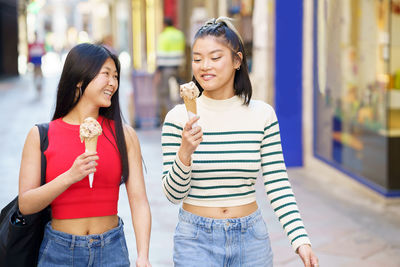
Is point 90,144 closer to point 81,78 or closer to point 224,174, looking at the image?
point 81,78

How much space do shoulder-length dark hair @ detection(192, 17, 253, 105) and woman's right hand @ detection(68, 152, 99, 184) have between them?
64cm

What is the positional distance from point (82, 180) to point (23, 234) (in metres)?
0.32

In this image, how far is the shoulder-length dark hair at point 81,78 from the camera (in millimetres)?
2785

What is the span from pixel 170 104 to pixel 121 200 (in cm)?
664

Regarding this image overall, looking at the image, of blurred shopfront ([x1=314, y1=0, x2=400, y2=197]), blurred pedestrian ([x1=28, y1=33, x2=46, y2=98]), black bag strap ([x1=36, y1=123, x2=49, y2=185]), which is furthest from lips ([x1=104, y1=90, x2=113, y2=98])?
blurred pedestrian ([x1=28, y1=33, x2=46, y2=98])

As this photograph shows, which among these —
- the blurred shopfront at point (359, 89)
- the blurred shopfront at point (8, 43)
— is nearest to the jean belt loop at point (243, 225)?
the blurred shopfront at point (359, 89)

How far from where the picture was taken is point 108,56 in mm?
2828

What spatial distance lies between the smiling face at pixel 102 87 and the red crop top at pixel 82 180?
0.14 m

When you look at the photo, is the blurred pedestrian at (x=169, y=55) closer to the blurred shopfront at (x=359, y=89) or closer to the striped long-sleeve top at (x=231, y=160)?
the blurred shopfront at (x=359, y=89)

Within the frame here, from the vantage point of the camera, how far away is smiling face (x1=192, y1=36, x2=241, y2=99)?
276cm

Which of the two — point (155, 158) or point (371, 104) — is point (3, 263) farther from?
point (155, 158)

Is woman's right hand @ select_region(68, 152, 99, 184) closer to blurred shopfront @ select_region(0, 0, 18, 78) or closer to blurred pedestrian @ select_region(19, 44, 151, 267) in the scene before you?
blurred pedestrian @ select_region(19, 44, 151, 267)

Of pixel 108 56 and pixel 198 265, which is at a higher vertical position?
pixel 108 56

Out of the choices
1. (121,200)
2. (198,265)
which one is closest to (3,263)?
(198,265)
